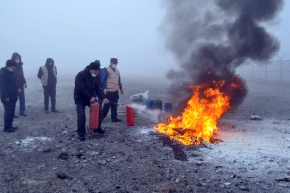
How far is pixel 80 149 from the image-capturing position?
593 centimetres

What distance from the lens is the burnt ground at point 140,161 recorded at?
4.32 meters

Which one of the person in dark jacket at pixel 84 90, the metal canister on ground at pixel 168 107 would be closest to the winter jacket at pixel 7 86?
the person in dark jacket at pixel 84 90

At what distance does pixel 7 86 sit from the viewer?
24.6 feet

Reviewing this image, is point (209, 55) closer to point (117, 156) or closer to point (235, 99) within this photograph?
point (235, 99)

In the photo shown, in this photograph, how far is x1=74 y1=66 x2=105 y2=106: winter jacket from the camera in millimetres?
6762

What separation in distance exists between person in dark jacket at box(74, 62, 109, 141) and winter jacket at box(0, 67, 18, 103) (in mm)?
2066

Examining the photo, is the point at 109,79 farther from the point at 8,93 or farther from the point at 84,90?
the point at 8,93

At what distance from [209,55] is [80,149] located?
5818mm

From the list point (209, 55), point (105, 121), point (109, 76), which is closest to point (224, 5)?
point (209, 55)

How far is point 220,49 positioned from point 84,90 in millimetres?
5224

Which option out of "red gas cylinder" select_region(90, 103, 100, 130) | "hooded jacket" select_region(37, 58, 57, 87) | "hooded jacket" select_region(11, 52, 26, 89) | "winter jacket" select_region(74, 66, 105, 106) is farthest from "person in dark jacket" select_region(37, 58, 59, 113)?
"red gas cylinder" select_region(90, 103, 100, 130)

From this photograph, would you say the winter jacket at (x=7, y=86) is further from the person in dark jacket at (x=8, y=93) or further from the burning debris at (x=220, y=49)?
the burning debris at (x=220, y=49)

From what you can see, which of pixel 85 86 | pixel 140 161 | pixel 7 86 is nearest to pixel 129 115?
pixel 85 86

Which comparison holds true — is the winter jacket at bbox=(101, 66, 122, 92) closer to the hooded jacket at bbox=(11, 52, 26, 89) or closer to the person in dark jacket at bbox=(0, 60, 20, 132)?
the person in dark jacket at bbox=(0, 60, 20, 132)
